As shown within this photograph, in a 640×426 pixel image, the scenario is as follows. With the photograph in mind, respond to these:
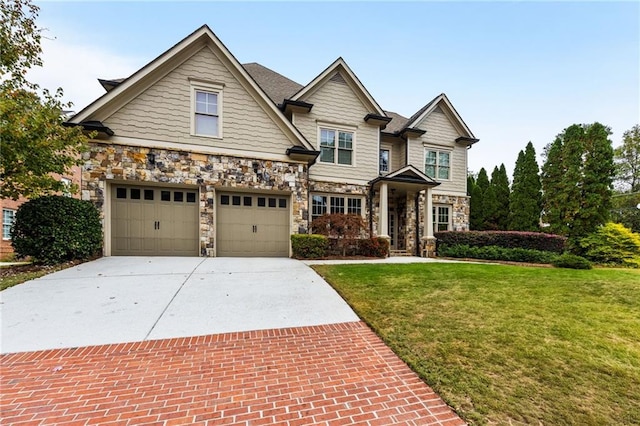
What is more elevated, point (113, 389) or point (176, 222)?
point (176, 222)

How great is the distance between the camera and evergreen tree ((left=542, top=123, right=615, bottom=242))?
13609 millimetres

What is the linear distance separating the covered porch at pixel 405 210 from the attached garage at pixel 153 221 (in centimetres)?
763

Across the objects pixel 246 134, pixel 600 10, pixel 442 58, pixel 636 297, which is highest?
pixel 442 58

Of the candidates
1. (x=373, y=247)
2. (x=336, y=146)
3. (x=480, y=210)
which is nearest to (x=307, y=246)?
(x=373, y=247)

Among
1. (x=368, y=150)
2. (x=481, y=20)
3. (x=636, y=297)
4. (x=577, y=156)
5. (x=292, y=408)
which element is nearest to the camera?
(x=292, y=408)

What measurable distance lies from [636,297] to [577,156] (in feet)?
43.7

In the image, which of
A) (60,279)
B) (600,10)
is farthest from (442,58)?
(60,279)

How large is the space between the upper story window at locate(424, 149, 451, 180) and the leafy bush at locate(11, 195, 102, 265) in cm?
1396

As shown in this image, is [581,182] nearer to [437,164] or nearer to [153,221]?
[437,164]

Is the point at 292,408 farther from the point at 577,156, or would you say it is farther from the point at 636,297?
the point at 577,156

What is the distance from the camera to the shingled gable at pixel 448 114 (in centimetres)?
1316

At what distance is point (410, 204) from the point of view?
1293 centimetres

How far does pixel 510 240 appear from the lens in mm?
11742

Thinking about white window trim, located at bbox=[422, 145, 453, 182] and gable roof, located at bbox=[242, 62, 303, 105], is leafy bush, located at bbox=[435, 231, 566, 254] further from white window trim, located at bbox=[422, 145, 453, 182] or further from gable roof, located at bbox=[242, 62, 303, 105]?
gable roof, located at bbox=[242, 62, 303, 105]
